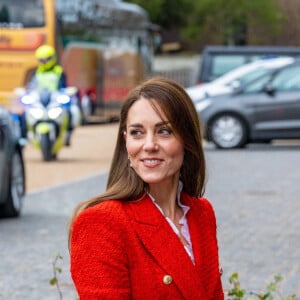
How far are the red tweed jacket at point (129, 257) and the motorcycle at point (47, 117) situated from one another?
59.9 feet

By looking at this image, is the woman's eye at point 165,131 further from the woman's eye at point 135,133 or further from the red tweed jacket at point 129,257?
the red tweed jacket at point 129,257

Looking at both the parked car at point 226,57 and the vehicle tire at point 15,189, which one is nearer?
the vehicle tire at point 15,189

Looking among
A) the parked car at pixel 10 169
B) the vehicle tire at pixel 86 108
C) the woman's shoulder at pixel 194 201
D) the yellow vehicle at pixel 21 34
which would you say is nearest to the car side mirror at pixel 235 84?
the yellow vehicle at pixel 21 34

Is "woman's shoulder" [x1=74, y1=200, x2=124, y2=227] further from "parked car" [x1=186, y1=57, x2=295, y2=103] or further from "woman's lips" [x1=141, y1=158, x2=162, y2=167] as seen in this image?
"parked car" [x1=186, y1=57, x2=295, y2=103]

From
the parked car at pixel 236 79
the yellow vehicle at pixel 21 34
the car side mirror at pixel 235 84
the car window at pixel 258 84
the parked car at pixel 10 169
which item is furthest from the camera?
the yellow vehicle at pixel 21 34

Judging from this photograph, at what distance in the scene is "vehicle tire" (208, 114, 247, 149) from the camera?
24812 mm

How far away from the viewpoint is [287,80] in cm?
2538

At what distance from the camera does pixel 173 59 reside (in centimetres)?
7062

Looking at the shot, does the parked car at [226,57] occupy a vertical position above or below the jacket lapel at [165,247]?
below

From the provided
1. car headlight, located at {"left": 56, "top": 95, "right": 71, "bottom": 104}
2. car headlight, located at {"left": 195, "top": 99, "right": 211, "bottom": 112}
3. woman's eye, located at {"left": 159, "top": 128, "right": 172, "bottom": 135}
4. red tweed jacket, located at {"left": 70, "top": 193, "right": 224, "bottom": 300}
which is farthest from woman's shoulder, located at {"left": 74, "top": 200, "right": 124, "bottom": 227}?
car headlight, located at {"left": 195, "top": 99, "right": 211, "bottom": 112}

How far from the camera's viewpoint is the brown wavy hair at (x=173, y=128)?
3.55 meters

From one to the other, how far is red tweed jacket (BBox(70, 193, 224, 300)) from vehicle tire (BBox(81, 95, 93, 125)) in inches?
1289

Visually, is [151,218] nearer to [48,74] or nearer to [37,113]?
[48,74]

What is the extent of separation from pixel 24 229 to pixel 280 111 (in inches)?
552
